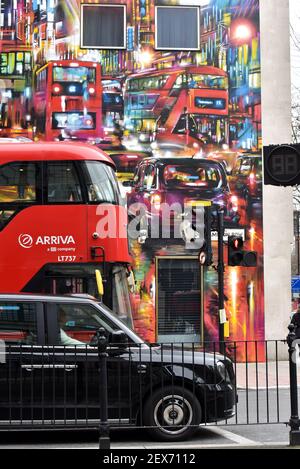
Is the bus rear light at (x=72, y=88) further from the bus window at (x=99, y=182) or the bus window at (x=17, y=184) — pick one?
the bus window at (x=17, y=184)

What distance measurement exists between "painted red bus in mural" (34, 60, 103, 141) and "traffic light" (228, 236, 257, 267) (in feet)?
19.3

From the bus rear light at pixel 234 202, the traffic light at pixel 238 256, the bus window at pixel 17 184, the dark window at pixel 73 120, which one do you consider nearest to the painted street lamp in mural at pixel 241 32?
the bus rear light at pixel 234 202

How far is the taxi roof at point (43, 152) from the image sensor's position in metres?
15.1

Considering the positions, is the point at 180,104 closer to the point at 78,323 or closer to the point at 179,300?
the point at 179,300

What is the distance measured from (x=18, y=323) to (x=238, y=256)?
32.2 feet

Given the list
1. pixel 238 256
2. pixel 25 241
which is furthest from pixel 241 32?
pixel 25 241

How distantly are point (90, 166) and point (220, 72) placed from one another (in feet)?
30.7

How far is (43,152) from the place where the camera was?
1523 cm

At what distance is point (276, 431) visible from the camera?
1066cm
